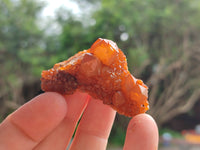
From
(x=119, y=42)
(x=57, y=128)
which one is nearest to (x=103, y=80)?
(x=57, y=128)

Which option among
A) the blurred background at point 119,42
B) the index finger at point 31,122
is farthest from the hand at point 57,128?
the blurred background at point 119,42

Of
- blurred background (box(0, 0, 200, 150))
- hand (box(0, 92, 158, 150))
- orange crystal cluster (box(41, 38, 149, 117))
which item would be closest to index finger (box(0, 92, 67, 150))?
hand (box(0, 92, 158, 150))

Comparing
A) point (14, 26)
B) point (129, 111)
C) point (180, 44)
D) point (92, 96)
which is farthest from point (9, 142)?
point (180, 44)

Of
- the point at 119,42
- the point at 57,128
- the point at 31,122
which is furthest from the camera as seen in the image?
the point at 119,42

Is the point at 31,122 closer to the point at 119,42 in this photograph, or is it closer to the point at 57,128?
the point at 57,128

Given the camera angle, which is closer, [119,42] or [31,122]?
[31,122]

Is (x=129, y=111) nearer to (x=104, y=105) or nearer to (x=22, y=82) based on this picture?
(x=104, y=105)

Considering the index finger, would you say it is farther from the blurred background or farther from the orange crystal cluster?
the blurred background
